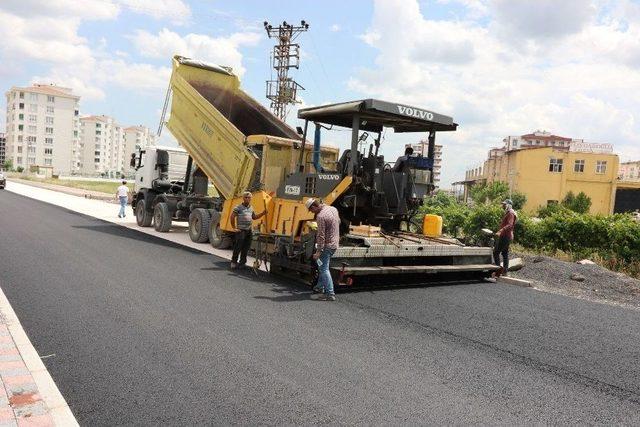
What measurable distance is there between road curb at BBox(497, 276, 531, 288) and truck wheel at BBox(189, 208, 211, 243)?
702cm

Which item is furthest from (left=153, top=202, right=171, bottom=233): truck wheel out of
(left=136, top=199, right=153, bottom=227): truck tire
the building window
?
the building window

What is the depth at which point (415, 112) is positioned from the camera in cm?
861

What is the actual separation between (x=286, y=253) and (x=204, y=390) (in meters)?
4.63

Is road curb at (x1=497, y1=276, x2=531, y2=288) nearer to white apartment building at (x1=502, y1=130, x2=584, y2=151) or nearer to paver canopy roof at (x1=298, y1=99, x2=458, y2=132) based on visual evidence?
paver canopy roof at (x1=298, y1=99, x2=458, y2=132)

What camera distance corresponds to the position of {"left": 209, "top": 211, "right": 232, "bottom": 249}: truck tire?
41.0 ft

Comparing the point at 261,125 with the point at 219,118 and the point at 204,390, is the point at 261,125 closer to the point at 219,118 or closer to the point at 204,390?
the point at 219,118

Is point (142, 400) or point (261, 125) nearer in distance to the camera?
point (142, 400)

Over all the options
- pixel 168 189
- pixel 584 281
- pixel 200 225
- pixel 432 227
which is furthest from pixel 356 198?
pixel 168 189

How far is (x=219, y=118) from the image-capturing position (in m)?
12.4

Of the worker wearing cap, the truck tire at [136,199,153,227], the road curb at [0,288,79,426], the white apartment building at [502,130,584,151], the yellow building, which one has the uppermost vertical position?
the white apartment building at [502,130,584,151]

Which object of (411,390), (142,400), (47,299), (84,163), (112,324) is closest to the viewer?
(142,400)

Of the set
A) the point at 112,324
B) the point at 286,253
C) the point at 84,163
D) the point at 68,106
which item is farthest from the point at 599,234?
the point at 84,163

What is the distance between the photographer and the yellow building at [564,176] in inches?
2037

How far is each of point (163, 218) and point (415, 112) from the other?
905cm
